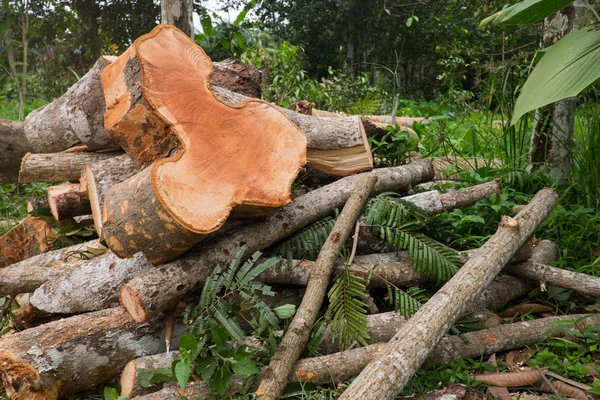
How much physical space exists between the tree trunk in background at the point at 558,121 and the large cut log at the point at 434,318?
1.01m

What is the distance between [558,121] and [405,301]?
76.4 inches

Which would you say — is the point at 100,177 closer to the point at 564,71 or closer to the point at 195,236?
the point at 195,236

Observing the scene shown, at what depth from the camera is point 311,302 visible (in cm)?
246

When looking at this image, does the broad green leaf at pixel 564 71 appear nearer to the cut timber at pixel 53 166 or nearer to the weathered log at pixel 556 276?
the weathered log at pixel 556 276

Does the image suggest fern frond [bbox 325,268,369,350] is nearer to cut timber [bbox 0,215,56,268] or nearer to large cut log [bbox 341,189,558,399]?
large cut log [bbox 341,189,558,399]

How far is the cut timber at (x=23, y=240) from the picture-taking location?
370 centimetres

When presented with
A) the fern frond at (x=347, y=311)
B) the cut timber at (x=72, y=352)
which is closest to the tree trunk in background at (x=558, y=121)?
the fern frond at (x=347, y=311)

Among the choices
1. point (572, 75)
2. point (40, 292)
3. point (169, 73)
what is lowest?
point (40, 292)

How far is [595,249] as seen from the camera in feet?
11.0

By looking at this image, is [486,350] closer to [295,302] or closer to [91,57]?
[295,302]

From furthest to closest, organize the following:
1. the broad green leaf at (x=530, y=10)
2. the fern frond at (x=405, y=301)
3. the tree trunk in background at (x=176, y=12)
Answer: the tree trunk in background at (x=176, y=12) < the fern frond at (x=405, y=301) < the broad green leaf at (x=530, y=10)

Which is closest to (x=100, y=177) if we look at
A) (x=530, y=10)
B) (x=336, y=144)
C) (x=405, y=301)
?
(x=336, y=144)

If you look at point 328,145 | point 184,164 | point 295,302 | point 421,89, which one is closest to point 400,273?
point 295,302

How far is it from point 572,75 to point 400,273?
122 centimetres
